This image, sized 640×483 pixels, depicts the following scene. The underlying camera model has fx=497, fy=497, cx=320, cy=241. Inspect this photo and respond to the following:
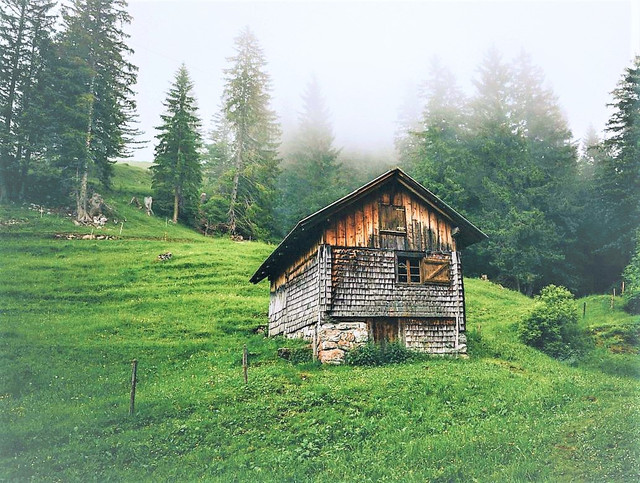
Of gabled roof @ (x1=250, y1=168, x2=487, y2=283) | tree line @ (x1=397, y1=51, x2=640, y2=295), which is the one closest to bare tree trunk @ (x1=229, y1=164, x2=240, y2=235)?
tree line @ (x1=397, y1=51, x2=640, y2=295)

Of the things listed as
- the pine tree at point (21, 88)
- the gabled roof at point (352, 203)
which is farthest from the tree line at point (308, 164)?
the gabled roof at point (352, 203)

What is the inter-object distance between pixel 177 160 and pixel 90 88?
11.6 metres

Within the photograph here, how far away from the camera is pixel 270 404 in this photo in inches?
588

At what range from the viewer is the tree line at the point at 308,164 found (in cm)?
4578

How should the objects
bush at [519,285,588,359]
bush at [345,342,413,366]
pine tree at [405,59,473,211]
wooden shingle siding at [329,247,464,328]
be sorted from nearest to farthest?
bush at [345,342,413,366] → wooden shingle siding at [329,247,464,328] → bush at [519,285,588,359] → pine tree at [405,59,473,211]

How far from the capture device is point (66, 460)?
39.8 feet

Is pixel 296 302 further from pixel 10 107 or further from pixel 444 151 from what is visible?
pixel 10 107

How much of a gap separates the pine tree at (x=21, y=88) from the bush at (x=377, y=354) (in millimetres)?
39609

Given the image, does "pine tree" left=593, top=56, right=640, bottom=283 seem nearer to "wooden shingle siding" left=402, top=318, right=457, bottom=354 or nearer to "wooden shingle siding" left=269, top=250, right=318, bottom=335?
"wooden shingle siding" left=402, top=318, right=457, bottom=354

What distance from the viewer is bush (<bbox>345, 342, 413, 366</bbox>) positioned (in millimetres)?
20516

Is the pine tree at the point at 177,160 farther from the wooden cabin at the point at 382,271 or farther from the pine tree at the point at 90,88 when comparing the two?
the wooden cabin at the point at 382,271

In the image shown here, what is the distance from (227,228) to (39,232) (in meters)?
19.5

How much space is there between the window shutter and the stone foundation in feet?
13.4

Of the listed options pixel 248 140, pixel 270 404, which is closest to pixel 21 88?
pixel 248 140
